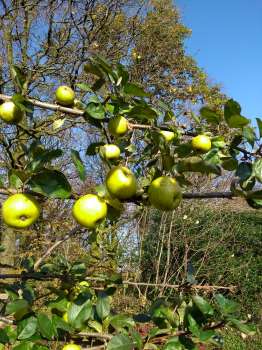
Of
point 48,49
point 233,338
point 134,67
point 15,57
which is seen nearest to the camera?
point 233,338

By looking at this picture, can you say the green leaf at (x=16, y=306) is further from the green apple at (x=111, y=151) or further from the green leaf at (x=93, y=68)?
the green leaf at (x=93, y=68)

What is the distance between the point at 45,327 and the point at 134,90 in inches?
22.4

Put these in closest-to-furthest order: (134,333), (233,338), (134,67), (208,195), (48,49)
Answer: (208,195), (134,333), (233,338), (48,49), (134,67)

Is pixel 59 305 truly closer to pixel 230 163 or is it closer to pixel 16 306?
pixel 16 306

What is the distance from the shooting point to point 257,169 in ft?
2.97

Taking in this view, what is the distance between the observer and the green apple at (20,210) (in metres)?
0.87

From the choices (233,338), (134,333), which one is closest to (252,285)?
(233,338)

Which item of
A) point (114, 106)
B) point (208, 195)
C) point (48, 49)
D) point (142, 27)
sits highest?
point (142, 27)

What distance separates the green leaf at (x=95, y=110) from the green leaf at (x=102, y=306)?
46 cm

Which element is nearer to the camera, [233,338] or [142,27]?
[233,338]

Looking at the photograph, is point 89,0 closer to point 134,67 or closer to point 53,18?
point 53,18

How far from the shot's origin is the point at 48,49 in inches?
255

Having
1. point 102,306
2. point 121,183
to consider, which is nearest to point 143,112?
point 121,183

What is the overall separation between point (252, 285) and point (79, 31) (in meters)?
4.71
